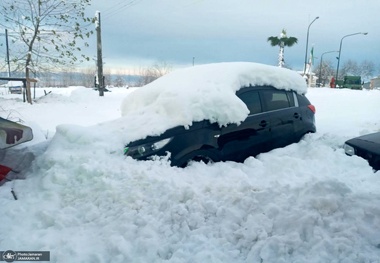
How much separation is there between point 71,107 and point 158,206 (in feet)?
44.3

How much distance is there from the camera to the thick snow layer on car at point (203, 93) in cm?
404

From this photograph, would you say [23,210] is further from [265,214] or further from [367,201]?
[367,201]

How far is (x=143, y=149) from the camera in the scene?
3.69 m

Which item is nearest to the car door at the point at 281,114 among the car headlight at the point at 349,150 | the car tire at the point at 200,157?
the car headlight at the point at 349,150

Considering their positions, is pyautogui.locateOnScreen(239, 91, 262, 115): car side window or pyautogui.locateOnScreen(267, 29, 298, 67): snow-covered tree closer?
pyautogui.locateOnScreen(239, 91, 262, 115): car side window

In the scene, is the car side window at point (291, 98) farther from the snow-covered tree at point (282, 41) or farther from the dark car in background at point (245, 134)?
the snow-covered tree at point (282, 41)

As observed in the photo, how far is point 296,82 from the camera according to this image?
17.4ft

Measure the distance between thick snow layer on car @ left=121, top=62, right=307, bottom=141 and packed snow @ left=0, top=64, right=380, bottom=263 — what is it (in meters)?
0.45

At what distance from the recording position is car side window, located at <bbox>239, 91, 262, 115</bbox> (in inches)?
175

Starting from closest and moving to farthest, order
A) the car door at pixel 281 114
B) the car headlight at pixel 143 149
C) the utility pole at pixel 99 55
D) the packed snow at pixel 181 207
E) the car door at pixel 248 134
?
the packed snow at pixel 181 207 → the car headlight at pixel 143 149 → the car door at pixel 248 134 → the car door at pixel 281 114 → the utility pole at pixel 99 55

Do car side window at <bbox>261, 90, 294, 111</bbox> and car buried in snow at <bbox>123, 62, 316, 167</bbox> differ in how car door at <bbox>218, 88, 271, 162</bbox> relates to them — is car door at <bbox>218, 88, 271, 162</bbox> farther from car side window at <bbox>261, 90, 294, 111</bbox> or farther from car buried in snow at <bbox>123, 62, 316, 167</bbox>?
car side window at <bbox>261, 90, 294, 111</bbox>

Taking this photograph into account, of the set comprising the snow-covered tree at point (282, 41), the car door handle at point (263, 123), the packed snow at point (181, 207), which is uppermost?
the snow-covered tree at point (282, 41)

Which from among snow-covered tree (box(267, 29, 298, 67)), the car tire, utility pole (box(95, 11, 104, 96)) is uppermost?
snow-covered tree (box(267, 29, 298, 67))

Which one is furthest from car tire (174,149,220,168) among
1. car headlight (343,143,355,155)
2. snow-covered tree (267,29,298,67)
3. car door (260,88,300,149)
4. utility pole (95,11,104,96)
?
snow-covered tree (267,29,298,67)
